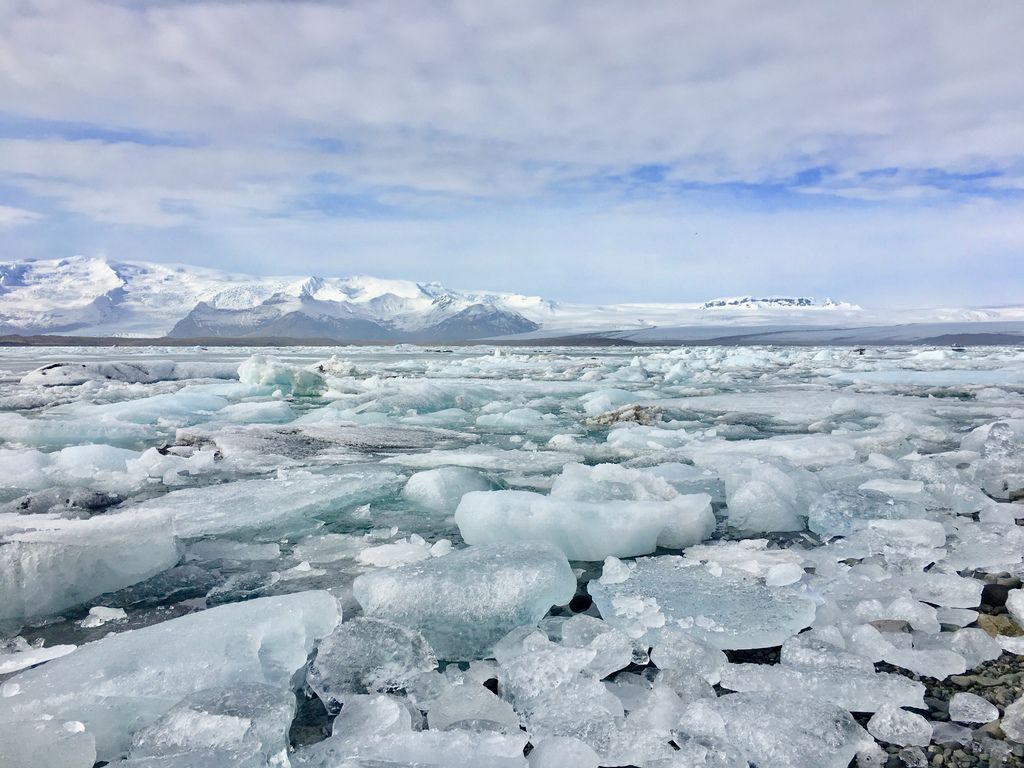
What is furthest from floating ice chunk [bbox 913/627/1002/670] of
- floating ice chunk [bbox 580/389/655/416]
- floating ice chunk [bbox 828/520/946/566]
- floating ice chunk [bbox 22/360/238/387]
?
floating ice chunk [bbox 22/360/238/387]

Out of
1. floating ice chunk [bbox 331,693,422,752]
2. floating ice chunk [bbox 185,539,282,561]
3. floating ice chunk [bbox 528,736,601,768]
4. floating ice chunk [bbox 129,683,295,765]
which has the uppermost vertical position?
floating ice chunk [bbox 129,683,295,765]

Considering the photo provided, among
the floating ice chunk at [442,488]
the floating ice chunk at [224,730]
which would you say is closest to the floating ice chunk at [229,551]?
the floating ice chunk at [442,488]

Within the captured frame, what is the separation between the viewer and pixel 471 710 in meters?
1.56

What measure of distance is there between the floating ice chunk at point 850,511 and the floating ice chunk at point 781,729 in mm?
1688

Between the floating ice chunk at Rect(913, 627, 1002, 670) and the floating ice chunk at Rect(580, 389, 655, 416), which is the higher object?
the floating ice chunk at Rect(913, 627, 1002, 670)

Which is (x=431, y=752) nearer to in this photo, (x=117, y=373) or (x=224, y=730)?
(x=224, y=730)

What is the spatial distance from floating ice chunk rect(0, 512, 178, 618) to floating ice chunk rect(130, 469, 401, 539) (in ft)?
1.14

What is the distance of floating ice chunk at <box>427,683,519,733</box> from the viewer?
151cm

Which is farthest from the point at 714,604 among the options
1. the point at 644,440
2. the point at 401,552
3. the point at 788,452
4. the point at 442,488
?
the point at 644,440

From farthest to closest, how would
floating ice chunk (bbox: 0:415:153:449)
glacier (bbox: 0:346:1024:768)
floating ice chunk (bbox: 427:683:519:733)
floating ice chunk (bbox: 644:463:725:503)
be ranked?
floating ice chunk (bbox: 0:415:153:449), floating ice chunk (bbox: 644:463:725:503), floating ice chunk (bbox: 427:683:519:733), glacier (bbox: 0:346:1024:768)

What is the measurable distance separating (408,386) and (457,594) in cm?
755

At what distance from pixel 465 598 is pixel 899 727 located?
1.19 m

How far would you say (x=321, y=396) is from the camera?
11805 mm

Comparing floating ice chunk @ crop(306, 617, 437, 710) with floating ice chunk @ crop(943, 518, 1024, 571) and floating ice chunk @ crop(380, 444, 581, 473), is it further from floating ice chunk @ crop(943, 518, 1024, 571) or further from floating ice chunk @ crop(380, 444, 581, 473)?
floating ice chunk @ crop(380, 444, 581, 473)
